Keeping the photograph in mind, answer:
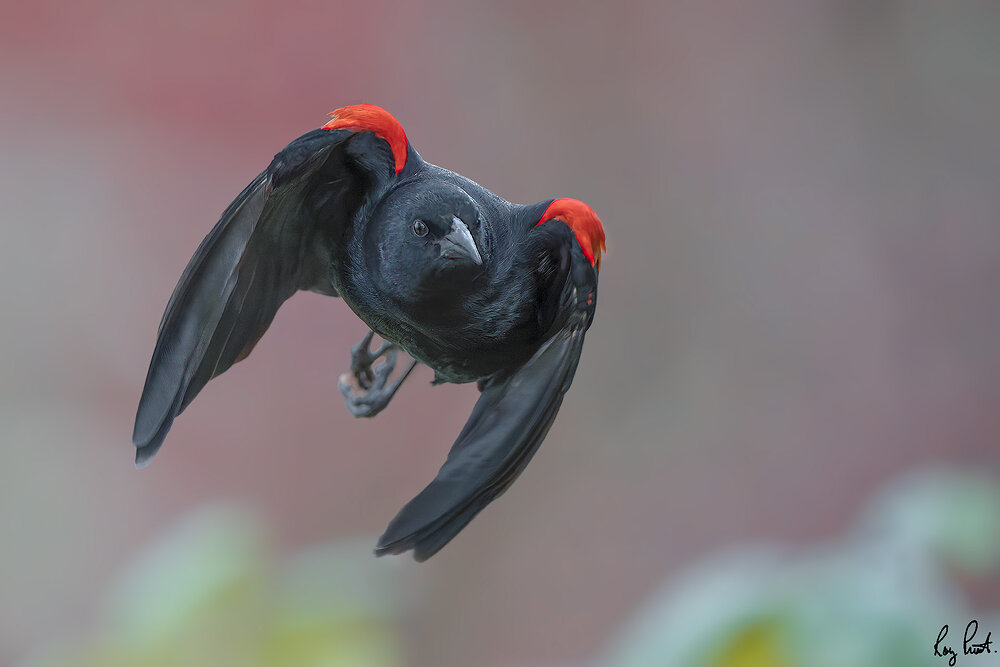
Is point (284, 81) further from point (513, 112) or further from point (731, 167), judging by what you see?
point (731, 167)

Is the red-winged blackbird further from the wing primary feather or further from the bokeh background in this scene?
the bokeh background

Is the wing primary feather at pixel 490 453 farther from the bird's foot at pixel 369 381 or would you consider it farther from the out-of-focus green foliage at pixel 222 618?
the out-of-focus green foliage at pixel 222 618

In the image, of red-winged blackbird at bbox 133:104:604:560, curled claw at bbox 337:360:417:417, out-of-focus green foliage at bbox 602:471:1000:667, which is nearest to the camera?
red-winged blackbird at bbox 133:104:604:560

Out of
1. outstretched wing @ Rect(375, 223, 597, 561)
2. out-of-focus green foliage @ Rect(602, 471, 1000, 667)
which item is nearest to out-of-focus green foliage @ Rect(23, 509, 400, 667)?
out-of-focus green foliage @ Rect(602, 471, 1000, 667)

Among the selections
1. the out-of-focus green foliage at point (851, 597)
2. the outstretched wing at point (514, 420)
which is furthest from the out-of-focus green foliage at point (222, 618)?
the outstretched wing at point (514, 420)

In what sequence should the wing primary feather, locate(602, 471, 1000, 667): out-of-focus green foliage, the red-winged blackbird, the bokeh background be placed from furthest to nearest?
the bokeh background, locate(602, 471, 1000, 667): out-of-focus green foliage, the red-winged blackbird, the wing primary feather

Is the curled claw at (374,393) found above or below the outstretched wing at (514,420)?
above

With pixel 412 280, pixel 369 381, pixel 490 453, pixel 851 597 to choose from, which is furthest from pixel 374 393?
pixel 851 597
